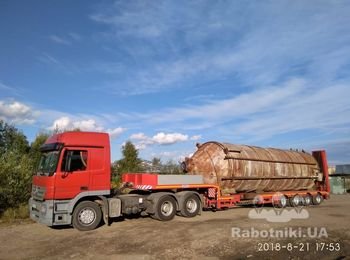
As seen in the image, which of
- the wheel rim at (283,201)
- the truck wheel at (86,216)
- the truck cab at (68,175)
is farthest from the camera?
the wheel rim at (283,201)

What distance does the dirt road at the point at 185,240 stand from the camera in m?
9.84

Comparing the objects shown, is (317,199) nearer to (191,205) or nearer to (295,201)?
(295,201)

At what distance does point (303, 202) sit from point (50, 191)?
15.4m

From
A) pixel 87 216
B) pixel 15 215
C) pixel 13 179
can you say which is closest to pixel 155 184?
pixel 87 216

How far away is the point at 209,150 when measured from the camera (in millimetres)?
19312

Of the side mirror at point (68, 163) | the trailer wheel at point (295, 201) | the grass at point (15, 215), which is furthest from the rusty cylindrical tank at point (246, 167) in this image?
the grass at point (15, 215)

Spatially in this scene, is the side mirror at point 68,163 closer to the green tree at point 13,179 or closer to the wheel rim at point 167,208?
the wheel rim at point 167,208

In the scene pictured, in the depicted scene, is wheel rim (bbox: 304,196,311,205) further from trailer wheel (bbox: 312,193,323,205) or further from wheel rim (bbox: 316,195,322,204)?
wheel rim (bbox: 316,195,322,204)

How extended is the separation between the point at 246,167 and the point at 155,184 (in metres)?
5.96

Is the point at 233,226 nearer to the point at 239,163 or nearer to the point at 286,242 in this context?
the point at 286,242

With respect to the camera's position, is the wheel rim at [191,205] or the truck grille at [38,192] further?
the wheel rim at [191,205]

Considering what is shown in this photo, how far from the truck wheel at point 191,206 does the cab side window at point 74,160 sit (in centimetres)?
475

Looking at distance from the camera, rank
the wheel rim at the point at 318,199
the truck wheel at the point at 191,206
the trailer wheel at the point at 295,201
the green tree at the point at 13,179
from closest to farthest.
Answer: the truck wheel at the point at 191,206 → the green tree at the point at 13,179 → the trailer wheel at the point at 295,201 → the wheel rim at the point at 318,199

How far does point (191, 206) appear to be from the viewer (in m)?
16.7
